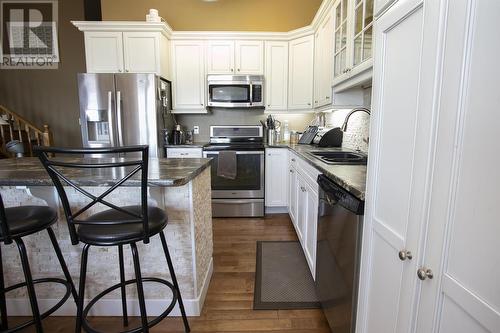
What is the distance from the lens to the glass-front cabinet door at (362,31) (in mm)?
1744

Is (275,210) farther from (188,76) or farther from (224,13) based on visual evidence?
(224,13)

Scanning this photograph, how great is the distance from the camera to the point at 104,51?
3.48 m

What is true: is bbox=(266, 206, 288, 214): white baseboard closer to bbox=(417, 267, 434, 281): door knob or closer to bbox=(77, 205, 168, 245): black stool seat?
bbox=(77, 205, 168, 245): black stool seat

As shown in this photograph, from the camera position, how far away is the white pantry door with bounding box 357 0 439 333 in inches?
28.8

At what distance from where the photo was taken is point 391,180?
2.96ft

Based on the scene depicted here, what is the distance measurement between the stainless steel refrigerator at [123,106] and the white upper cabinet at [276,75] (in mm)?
1455

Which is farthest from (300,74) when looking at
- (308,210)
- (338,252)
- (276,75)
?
(338,252)

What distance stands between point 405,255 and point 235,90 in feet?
10.4

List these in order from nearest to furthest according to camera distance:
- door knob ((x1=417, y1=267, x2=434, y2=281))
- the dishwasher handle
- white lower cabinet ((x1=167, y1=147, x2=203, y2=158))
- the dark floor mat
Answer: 1. door knob ((x1=417, y1=267, x2=434, y2=281))
2. the dishwasher handle
3. the dark floor mat
4. white lower cabinet ((x1=167, y1=147, x2=203, y2=158))

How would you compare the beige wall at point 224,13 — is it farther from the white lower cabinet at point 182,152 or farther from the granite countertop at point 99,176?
the granite countertop at point 99,176

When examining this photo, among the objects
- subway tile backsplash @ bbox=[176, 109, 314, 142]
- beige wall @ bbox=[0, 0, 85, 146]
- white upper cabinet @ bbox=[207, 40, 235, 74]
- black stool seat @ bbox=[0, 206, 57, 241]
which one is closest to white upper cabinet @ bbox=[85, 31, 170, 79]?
white upper cabinet @ bbox=[207, 40, 235, 74]

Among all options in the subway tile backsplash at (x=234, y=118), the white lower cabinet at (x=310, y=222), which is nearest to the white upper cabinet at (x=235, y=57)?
the subway tile backsplash at (x=234, y=118)

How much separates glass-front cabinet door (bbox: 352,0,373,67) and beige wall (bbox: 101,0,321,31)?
215cm

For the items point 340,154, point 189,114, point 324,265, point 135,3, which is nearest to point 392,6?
point 324,265
